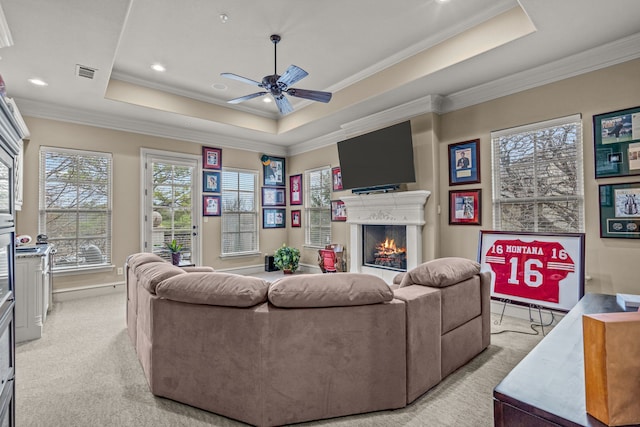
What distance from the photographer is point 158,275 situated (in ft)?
6.82

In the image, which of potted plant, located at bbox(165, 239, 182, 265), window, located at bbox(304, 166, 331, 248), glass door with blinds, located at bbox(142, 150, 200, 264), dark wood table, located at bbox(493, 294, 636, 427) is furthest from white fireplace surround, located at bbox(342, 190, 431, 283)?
dark wood table, located at bbox(493, 294, 636, 427)

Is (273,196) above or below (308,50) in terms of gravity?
below

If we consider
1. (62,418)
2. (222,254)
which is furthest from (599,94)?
(222,254)

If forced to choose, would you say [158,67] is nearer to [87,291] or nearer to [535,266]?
[87,291]

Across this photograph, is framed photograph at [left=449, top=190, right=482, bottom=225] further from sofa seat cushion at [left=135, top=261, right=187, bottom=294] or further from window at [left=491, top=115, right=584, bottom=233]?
sofa seat cushion at [left=135, top=261, right=187, bottom=294]

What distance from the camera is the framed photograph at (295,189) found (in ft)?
22.9

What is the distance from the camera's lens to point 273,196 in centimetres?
710

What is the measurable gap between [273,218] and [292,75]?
4.19 metres

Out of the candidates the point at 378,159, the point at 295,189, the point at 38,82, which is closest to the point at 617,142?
the point at 378,159

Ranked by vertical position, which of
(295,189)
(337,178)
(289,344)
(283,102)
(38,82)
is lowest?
(289,344)

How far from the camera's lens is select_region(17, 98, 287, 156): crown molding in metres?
4.56

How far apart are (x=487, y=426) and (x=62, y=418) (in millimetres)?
2455

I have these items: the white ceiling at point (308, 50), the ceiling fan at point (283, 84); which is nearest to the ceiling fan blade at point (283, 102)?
the ceiling fan at point (283, 84)

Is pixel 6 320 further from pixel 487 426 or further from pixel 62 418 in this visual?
pixel 487 426
